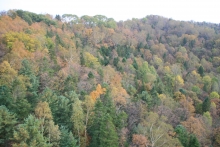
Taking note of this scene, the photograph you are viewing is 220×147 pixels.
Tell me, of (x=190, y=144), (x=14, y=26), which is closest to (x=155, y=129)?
(x=190, y=144)

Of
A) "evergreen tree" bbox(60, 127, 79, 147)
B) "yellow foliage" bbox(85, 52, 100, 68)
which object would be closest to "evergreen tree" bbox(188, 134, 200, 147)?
"evergreen tree" bbox(60, 127, 79, 147)

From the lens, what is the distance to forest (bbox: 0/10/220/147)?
24.9 metres

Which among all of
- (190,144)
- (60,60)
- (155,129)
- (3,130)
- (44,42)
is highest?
(44,42)

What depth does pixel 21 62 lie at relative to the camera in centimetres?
3356

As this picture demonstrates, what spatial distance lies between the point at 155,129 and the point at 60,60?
76.0ft

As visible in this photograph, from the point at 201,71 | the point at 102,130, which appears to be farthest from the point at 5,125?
the point at 201,71

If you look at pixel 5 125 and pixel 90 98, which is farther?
pixel 90 98

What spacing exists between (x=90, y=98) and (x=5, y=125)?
11.3m

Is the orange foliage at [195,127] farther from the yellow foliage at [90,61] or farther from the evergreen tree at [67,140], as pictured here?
the yellow foliage at [90,61]

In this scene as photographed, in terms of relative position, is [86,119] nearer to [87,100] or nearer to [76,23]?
[87,100]

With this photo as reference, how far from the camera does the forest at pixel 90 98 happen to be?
81.8 feet

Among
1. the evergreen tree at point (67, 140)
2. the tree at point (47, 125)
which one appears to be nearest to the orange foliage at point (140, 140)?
the evergreen tree at point (67, 140)

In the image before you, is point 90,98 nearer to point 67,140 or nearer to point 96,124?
point 96,124

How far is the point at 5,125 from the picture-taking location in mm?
22672
